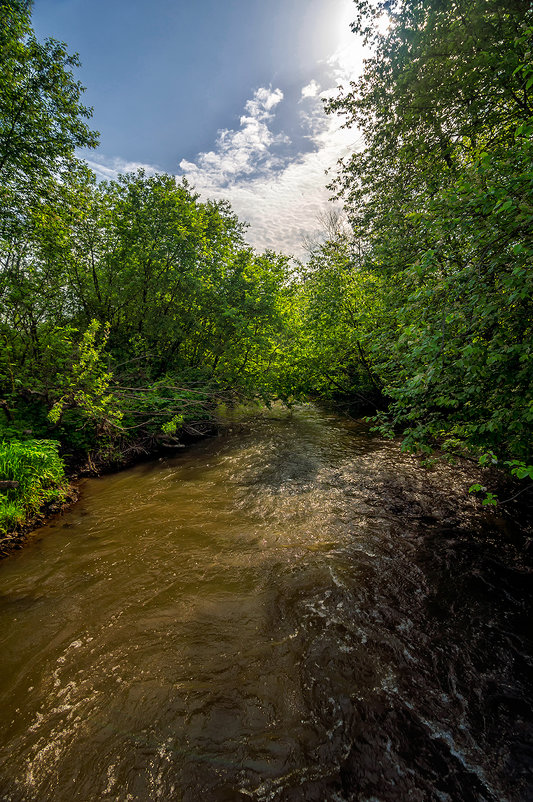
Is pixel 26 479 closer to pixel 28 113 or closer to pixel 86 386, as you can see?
pixel 86 386

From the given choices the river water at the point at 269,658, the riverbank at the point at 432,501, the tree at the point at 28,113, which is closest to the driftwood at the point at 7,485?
→ the riverbank at the point at 432,501

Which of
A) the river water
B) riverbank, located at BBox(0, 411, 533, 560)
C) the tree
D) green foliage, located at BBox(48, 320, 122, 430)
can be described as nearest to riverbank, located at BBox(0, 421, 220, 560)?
Result: riverbank, located at BBox(0, 411, 533, 560)

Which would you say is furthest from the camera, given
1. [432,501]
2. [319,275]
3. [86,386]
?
[319,275]

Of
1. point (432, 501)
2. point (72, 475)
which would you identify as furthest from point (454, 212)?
point (72, 475)

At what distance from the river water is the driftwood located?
3.81ft

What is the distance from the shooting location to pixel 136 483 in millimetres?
8164

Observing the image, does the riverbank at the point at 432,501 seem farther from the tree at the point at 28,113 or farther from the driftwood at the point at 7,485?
the tree at the point at 28,113

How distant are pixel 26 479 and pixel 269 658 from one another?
5881mm

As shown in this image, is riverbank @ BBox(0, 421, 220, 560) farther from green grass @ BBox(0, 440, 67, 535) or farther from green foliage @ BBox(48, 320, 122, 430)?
green foliage @ BBox(48, 320, 122, 430)

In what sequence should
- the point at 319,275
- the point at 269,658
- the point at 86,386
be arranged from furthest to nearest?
the point at 319,275
the point at 86,386
the point at 269,658

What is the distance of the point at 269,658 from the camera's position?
3207mm

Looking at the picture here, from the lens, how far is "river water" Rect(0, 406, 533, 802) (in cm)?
230

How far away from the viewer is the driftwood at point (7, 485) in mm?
5414

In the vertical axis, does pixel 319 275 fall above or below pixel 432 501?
above
